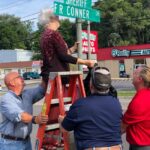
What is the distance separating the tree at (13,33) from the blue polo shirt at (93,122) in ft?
351

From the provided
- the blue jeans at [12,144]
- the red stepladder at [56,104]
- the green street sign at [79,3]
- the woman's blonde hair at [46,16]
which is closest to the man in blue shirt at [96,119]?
the red stepladder at [56,104]

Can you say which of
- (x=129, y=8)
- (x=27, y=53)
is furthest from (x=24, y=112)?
(x=27, y=53)

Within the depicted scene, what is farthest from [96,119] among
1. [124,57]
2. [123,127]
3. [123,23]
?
[123,23]

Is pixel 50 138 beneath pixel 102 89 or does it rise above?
beneath

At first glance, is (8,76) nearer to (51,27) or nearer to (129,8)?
(51,27)

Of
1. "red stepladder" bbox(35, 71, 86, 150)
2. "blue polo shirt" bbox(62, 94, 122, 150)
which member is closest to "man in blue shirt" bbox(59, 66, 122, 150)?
"blue polo shirt" bbox(62, 94, 122, 150)

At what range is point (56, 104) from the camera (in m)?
5.09

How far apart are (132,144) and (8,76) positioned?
1.55 meters

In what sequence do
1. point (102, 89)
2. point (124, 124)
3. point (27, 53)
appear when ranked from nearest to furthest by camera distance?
point (102, 89)
point (124, 124)
point (27, 53)

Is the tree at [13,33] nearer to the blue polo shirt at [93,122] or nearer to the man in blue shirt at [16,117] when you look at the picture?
the man in blue shirt at [16,117]

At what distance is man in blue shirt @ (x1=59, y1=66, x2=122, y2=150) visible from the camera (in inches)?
165

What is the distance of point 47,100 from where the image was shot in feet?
16.3

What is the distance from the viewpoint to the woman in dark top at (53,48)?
5.26 metres

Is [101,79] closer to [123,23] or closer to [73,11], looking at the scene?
[73,11]
